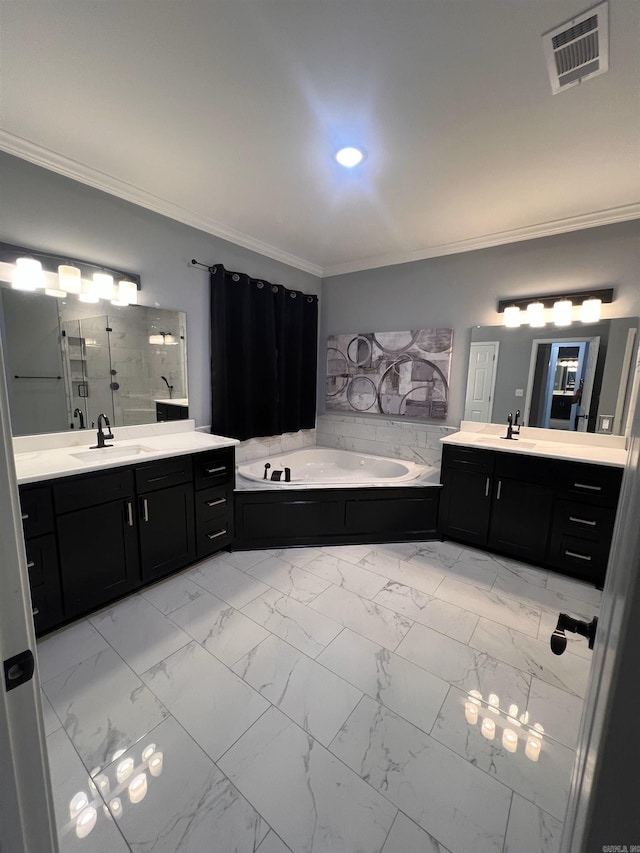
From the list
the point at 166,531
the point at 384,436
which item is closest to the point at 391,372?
the point at 384,436

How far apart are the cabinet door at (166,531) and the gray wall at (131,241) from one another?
92 centimetres

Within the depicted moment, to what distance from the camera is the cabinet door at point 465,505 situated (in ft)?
9.01

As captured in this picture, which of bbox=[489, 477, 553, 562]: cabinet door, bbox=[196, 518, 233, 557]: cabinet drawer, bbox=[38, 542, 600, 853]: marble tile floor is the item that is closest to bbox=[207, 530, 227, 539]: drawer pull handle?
bbox=[196, 518, 233, 557]: cabinet drawer

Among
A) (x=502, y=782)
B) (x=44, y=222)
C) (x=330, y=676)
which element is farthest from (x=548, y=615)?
(x=44, y=222)

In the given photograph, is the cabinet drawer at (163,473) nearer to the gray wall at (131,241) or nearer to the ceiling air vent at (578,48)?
the gray wall at (131,241)

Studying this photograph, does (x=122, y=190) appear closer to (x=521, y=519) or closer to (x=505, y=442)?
A: (x=505, y=442)

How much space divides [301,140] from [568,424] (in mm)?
2768

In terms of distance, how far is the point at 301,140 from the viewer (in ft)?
5.88

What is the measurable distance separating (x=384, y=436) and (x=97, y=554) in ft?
8.98

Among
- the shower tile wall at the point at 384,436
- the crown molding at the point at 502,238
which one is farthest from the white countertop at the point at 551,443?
the crown molding at the point at 502,238

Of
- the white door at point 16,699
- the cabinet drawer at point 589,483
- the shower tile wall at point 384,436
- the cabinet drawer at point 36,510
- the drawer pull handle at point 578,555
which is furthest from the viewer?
the shower tile wall at point 384,436

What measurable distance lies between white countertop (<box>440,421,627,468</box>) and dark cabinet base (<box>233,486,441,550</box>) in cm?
58

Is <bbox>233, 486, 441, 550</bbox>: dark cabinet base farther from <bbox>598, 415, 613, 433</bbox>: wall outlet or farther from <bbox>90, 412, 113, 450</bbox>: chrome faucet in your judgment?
<bbox>598, 415, 613, 433</bbox>: wall outlet

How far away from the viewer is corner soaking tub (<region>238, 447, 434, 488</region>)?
3.15 metres
